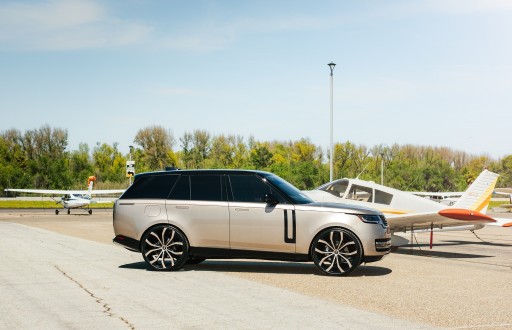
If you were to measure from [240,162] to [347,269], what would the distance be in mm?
86521

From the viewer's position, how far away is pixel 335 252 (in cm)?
1128

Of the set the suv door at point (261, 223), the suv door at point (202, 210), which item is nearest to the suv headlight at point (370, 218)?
the suv door at point (261, 223)

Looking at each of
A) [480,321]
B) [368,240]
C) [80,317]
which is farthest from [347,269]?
[80,317]

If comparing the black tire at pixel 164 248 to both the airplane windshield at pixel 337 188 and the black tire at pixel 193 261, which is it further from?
the airplane windshield at pixel 337 188

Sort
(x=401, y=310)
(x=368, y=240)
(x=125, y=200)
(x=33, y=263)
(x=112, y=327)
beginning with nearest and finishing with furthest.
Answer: (x=112, y=327) < (x=401, y=310) < (x=368, y=240) < (x=125, y=200) < (x=33, y=263)

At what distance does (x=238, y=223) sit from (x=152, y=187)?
1940 mm

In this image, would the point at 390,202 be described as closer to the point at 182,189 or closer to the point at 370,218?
the point at 370,218

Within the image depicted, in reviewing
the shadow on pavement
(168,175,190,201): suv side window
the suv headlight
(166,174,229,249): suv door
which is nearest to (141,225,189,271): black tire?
(166,174,229,249): suv door

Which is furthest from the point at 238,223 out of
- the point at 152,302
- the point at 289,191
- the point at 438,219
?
the point at 438,219

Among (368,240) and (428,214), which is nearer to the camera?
(368,240)

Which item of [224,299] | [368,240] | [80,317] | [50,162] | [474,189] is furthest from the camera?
[50,162]

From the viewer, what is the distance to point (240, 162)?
97.6 metres

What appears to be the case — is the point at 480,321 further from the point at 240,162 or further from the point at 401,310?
the point at 240,162

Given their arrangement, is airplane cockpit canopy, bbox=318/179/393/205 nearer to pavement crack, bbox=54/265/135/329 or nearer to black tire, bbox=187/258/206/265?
black tire, bbox=187/258/206/265
